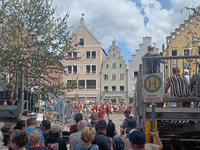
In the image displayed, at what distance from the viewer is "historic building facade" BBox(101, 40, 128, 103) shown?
171 feet

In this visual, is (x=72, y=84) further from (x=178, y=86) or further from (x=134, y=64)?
(x=134, y=64)

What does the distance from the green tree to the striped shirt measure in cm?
363

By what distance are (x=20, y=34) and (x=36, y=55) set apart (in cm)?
86

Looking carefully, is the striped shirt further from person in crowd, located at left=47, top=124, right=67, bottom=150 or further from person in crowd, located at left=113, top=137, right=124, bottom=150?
person in crowd, located at left=47, top=124, right=67, bottom=150

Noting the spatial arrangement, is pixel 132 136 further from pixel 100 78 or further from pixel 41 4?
pixel 100 78

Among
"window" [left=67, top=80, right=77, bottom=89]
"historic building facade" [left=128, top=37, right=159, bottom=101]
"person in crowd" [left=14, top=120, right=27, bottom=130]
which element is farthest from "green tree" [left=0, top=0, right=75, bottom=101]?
"historic building facade" [left=128, top=37, right=159, bottom=101]

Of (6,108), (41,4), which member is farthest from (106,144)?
(41,4)

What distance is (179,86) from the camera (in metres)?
5.65

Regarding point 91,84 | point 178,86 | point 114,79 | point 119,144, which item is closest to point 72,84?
point 178,86

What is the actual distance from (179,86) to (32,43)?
15.3 ft

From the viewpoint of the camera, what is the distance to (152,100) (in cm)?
490

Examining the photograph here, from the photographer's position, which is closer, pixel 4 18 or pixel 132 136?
pixel 132 136

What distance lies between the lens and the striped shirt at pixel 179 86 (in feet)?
18.4

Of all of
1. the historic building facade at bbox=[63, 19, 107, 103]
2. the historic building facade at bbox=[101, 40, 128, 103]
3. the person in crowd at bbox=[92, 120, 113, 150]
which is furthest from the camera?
the historic building facade at bbox=[63, 19, 107, 103]
